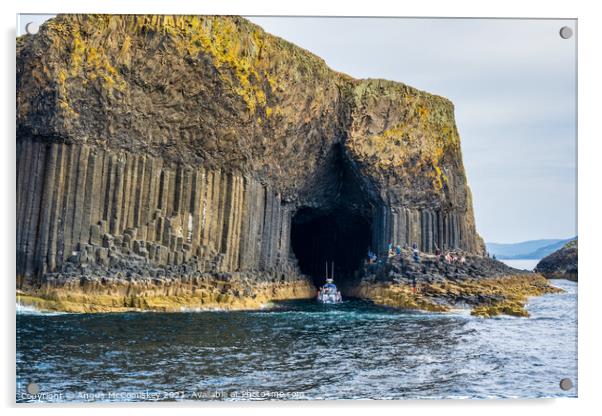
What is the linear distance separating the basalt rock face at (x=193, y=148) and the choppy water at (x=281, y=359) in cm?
630

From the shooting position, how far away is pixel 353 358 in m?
28.8

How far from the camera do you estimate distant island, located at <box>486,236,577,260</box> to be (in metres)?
30.3

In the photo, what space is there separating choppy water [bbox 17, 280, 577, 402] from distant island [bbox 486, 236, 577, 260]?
6.81ft

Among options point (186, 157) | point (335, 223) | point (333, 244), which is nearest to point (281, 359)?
point (186, 157)

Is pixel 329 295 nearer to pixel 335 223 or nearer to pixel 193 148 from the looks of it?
pixel 335 223

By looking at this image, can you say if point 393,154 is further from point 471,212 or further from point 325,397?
point 325,397

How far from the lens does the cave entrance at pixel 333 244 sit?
67887 millimetres

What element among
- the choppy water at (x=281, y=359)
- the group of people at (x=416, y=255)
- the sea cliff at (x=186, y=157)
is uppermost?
the sea cliff at (x=186, y=157)

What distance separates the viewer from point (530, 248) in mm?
34656

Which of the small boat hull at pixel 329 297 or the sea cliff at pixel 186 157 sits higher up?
the sea cliff at pixel 186 157

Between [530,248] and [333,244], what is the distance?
119 feet
